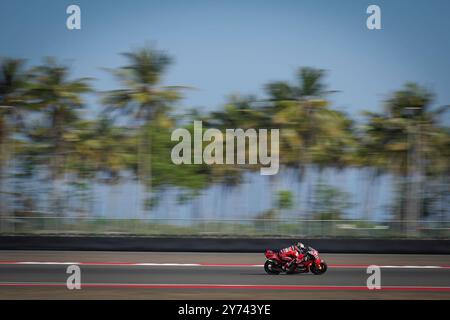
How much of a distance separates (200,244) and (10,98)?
2298cm

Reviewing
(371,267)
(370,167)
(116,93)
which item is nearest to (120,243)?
(371,267)

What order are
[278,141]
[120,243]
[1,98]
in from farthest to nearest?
[278,141] → [1,98] → [120,243]

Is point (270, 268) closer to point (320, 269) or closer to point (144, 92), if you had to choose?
point (320, 269)

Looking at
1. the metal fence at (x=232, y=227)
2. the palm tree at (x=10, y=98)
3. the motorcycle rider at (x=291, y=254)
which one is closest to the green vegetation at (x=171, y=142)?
the palm tree at (x=10, y=98)

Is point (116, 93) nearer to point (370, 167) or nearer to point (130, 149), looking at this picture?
point (130, 149)

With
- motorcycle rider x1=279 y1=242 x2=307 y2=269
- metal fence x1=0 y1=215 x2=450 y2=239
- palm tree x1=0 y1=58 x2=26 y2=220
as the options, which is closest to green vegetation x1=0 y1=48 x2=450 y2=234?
palm tree x1=0 y1=58 x2=26 y2=220

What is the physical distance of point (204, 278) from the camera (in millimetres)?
16438

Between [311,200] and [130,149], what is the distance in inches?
453

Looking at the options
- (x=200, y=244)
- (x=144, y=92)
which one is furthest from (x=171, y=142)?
(x=200, y=244)

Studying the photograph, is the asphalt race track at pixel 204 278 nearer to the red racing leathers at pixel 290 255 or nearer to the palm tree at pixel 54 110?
the red racing leathers at pixel 290 255

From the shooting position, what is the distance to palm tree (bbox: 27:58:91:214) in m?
44.1

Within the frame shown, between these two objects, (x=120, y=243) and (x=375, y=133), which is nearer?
(x=120, y=243)

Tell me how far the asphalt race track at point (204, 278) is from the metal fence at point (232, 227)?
137 inches

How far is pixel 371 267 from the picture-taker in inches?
760
